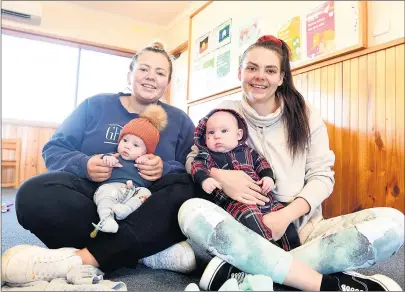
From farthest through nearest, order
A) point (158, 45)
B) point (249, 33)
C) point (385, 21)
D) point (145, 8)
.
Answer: point (145, 8) → point (249, 33) → point (385, 21) → point (158, 45)

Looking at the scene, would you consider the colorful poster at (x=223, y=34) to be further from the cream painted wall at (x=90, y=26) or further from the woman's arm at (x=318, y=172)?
the woman's arm at (x=318, y=172)

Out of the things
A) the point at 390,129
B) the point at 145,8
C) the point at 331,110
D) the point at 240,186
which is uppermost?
the point at 145,8

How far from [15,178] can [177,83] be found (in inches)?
82.0

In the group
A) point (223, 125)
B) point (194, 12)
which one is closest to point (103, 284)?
point (223, 125)

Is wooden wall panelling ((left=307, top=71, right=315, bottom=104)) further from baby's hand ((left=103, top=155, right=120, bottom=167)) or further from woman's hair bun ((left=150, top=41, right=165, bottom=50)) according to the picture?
baby's hand ((left=103, top=155, right=120, bottom=167))

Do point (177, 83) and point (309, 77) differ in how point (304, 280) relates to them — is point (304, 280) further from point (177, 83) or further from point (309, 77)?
point (177, 83)

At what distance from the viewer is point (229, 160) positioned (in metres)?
0.97

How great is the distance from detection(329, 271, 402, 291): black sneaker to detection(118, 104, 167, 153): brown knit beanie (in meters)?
0.61

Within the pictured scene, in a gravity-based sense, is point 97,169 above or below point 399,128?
below

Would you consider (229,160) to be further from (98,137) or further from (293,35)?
(293,35)

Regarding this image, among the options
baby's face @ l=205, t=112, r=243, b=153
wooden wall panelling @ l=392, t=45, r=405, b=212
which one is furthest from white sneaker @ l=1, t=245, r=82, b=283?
wooden wall panelling @ l=392, t=45, r=405, b=212

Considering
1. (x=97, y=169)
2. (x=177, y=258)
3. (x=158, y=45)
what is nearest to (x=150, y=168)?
(x=97, y=169)

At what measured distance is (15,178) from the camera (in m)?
3.60

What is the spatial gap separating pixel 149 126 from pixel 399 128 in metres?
1.16
